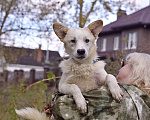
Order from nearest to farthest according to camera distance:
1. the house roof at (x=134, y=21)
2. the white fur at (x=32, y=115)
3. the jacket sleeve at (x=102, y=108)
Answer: the jacket sleeve at (x=102, y=108)
the white fur at (x=32, y=115)
the house roof at (x=134, y=21)

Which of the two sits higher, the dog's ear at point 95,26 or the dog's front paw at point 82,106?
the dog's ear at point 95,26

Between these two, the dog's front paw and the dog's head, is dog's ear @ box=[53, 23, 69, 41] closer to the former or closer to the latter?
the dog's head

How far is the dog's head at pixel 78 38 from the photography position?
3.49 meters

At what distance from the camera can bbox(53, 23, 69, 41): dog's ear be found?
11.7 ft

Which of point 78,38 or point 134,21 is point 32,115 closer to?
point 78,38

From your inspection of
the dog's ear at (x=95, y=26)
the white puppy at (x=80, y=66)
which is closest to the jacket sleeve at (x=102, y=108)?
the white puppy at (x=80, y=66)

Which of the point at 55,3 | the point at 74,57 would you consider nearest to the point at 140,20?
the point at 55,3

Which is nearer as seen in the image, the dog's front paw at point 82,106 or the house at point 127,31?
the dog's front paw at point 82,106

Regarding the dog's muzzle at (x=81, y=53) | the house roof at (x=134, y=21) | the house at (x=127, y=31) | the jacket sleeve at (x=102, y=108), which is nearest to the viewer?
the jacket sleeve at (x=102, y=108)

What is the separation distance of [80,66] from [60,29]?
25.5 inches

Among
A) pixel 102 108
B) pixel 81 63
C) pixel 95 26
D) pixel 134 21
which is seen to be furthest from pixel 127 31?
pixel 102 108

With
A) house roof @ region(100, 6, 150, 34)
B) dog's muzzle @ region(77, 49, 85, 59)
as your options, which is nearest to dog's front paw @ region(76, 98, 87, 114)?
dog's muzzle @ region(77, 49, 85, 59)

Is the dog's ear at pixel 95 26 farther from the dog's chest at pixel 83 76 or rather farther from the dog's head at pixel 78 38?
the dog's chest at pixel 83 76

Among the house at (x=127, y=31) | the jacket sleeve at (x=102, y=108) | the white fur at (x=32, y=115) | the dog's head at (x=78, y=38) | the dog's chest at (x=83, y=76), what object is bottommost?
the white fur at (x=32, y=115)
